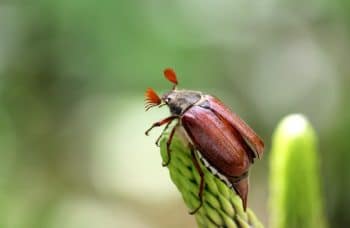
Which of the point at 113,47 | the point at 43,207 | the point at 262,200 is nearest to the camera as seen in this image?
the point at 43,207

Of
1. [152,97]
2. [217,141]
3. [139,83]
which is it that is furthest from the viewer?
[139,83]

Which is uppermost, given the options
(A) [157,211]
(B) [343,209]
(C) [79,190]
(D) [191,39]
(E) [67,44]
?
(E) [67,44]

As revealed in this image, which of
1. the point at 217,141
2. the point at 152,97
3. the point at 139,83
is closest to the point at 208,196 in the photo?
the point at 217,141

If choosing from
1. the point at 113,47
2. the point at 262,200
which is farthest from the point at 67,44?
the point at 262,200

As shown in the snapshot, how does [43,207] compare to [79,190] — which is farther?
[79,190]

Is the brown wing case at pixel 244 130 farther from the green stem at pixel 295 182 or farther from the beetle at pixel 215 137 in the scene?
the green stem at pixel 295 182

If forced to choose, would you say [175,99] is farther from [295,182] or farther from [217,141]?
[295,182]

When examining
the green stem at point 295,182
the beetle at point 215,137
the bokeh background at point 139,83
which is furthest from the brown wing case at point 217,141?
the bokeh background at point 139,83

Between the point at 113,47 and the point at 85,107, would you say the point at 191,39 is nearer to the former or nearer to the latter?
the point at 113,47
